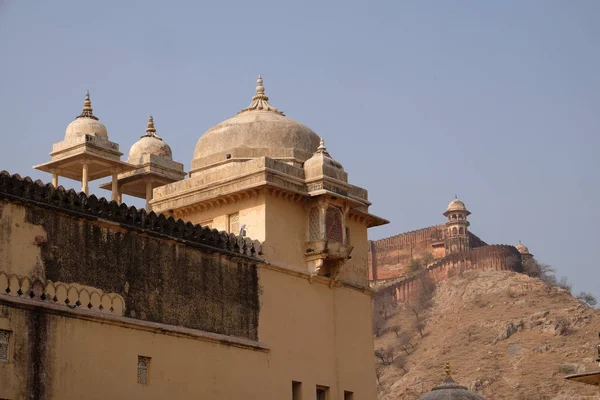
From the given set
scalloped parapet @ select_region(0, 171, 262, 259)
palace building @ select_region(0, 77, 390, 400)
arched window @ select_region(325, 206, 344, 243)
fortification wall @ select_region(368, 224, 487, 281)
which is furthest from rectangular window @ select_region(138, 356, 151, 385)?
fortification wall @ select_region(368, 224, 487, 281)

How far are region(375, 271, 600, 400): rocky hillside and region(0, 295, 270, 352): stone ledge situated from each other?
49.0 m

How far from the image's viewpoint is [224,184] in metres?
21.1

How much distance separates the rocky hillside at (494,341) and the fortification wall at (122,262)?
48.9 m

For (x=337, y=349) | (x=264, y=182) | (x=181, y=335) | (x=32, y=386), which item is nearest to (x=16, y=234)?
(x=32, y=386)

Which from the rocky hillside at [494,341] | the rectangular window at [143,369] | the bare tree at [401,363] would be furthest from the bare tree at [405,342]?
the rectangular window at [143,369]

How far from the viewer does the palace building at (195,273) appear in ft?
54.9

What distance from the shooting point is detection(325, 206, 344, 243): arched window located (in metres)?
21.3

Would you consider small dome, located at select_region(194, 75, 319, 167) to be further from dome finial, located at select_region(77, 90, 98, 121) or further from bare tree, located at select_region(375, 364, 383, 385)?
bare tree, located at select_region(375, 364, 383, 385)

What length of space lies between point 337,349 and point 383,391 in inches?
2206

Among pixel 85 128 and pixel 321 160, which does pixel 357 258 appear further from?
pixel 85 128

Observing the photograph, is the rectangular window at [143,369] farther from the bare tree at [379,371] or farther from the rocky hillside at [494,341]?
the bare tree at [379,371]

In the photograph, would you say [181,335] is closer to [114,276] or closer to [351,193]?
[114,276]

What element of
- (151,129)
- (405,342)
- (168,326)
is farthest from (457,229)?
(168,326)

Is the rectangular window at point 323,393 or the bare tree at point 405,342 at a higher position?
the bare tree at point 405,342
